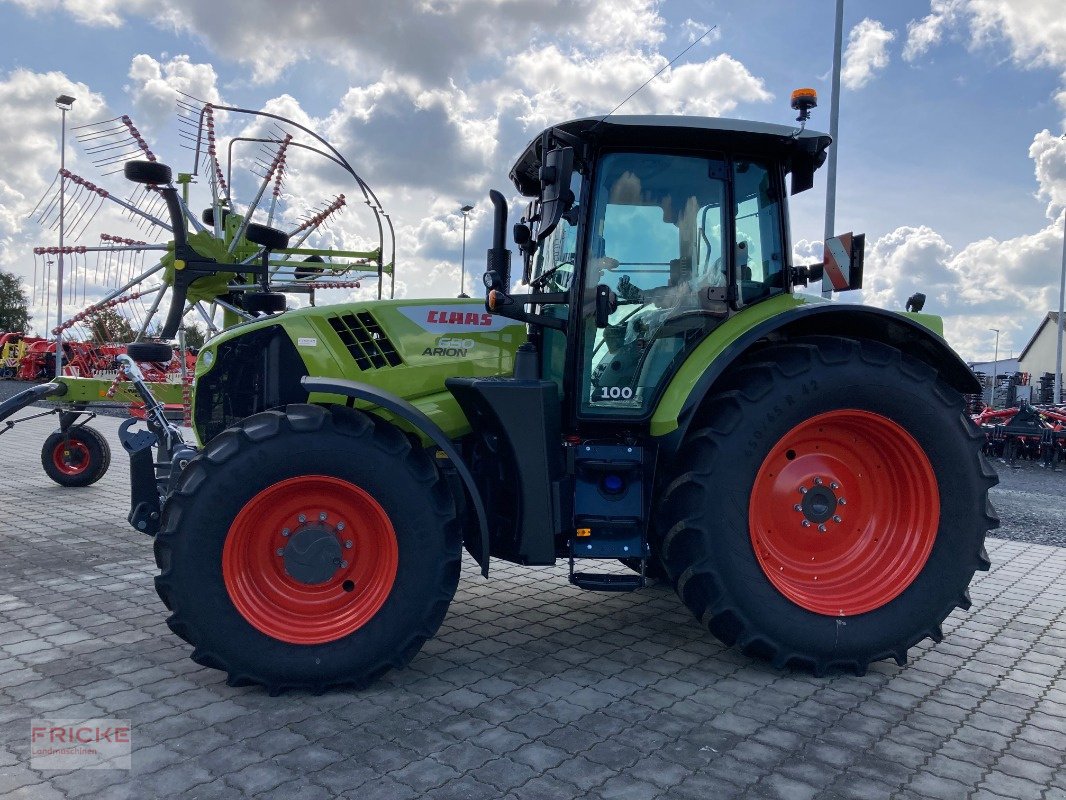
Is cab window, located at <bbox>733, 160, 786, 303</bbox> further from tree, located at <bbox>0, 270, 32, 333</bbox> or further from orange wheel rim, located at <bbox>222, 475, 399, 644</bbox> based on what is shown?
tree, located at <bbox>0, 270, 32, 333</bbox>

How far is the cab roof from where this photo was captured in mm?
3750

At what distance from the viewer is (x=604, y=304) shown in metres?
3.77

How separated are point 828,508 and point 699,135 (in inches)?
73.8

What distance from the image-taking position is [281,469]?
331 cm

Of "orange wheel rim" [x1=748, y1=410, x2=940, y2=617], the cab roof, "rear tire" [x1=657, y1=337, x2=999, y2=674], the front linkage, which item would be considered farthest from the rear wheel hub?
the cab roof

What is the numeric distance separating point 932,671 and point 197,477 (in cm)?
341

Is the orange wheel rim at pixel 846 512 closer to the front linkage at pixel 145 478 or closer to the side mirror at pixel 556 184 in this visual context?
the side mirror at pixel 556 184

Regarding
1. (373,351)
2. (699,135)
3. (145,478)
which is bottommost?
(145,478)

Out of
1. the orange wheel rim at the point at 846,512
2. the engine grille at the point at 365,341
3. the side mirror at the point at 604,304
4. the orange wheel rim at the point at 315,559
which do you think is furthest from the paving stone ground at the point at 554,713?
the side mirror at the point at 604,304

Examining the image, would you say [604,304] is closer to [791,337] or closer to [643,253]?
[643,253]

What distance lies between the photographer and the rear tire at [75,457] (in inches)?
333

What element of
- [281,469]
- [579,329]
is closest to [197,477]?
[281,469]

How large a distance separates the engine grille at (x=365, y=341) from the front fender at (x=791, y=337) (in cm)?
132

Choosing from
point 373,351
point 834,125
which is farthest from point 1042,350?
point 373,351
